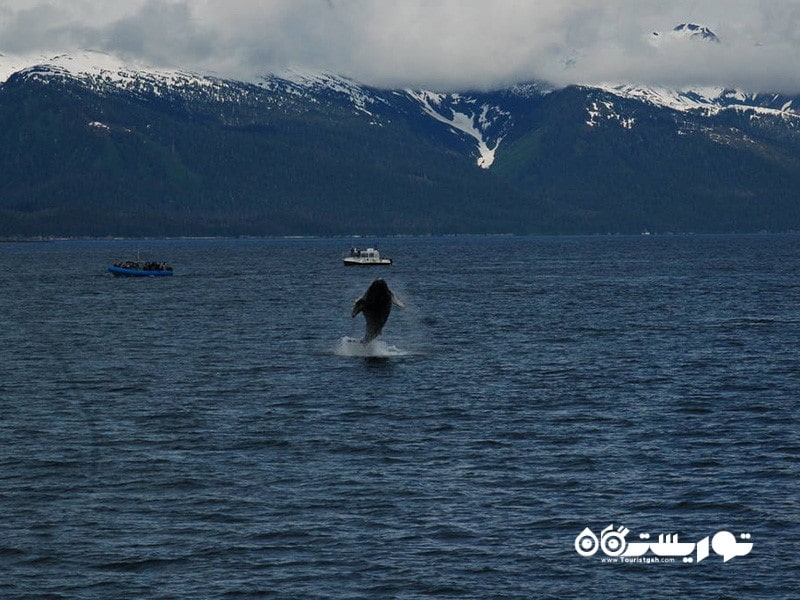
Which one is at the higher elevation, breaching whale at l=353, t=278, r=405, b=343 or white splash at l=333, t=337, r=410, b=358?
breaching whale at l=353, t=278, r=405, b=343

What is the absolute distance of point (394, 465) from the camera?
2148 inches

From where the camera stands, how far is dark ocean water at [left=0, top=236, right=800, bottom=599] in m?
41.6

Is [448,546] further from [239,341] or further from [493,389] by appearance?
[239,341]

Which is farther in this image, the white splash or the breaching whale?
the white splash

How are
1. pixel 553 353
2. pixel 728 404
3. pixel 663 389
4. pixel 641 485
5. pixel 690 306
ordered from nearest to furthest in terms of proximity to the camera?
pixel 641 485
pixel 728 404
pixel 663 389
pixel 553 353
pixel 690 306

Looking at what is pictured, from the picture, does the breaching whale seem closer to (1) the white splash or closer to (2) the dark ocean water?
(1) the white splash

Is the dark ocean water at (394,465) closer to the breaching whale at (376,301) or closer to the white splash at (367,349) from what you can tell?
the white splash at (367,349)

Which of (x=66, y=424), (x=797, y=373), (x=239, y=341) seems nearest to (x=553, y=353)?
(x=797, y=373)

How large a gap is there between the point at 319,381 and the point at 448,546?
36.7m

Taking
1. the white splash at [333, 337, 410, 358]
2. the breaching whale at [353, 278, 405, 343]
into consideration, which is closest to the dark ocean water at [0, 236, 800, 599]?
the white splash at [333, 337, 410, 358]

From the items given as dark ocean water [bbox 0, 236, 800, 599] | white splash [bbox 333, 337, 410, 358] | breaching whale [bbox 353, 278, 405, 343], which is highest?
breaching whale [bbox 353, 278, 405, 343]

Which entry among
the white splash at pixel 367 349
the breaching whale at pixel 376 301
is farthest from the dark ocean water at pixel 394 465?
the breaching whale at pixel 376 301

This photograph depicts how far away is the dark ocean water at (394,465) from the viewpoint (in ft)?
136

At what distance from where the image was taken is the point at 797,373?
270 ft
